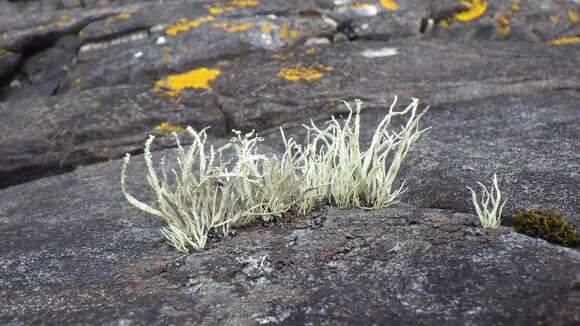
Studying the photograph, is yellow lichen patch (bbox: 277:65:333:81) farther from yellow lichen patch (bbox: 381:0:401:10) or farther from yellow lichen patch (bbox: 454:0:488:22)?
yellow lichen patch (bbox: 454:0:488:22)

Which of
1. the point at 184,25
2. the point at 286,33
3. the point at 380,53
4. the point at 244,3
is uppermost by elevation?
the point at 244,3

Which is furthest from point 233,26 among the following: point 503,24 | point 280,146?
point 503,24

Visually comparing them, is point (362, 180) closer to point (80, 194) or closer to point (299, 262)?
point (299, 262)

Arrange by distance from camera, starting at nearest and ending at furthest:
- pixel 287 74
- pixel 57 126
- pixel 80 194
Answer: pixel 80 194
pixel 57 126
pixel 287 74

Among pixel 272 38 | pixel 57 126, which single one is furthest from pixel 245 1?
pixel 57 126

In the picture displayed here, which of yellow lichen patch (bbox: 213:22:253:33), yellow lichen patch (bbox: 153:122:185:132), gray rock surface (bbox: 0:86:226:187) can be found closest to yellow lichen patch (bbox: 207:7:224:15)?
yellow lichen patch (bbox: 213:22:253:33)

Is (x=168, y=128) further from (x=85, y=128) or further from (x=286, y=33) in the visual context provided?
(x=286, y=33)

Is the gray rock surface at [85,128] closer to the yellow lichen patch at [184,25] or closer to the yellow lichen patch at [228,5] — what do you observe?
the yellow lichen patch at [184,25]
